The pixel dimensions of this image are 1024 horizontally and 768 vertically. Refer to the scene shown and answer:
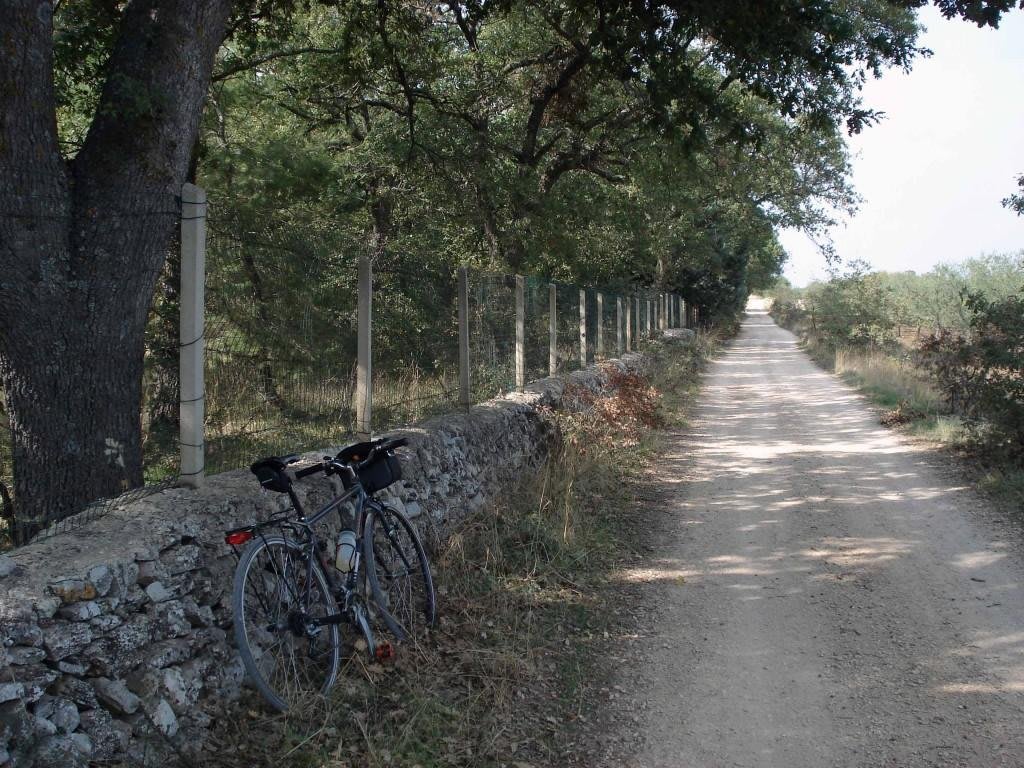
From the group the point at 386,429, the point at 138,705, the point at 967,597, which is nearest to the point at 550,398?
the point at 386,429

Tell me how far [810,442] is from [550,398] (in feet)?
13.8

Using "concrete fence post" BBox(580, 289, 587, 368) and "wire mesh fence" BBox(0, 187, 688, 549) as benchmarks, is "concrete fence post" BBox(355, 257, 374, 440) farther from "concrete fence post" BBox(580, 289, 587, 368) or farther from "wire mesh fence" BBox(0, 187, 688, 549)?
"concrete fence post" BBox(580, 289, 587, 368)

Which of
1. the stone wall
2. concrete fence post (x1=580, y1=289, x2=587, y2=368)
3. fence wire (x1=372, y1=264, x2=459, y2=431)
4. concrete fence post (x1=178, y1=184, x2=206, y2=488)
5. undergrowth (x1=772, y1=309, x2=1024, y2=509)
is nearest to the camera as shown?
the stone wall

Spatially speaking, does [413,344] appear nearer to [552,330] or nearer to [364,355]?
[364,355]

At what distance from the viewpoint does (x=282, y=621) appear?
13.1ft

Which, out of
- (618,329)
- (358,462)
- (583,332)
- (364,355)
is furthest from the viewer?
(618,329)

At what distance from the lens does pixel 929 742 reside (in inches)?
151

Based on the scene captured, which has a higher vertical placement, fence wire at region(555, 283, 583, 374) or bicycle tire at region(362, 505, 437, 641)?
fence wire at region(555, 283, 583, 374)

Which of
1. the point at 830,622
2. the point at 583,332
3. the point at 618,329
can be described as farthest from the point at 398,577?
the point at 618,329

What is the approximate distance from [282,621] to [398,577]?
1126 mm

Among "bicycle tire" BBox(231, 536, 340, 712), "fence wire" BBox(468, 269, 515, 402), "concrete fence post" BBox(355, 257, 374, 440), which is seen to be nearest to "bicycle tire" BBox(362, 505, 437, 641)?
"bicycle tire" BBox(231, 536, 340, 712)

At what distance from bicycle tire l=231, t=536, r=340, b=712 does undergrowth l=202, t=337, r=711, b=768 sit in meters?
0.12

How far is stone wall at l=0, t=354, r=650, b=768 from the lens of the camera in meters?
2.86

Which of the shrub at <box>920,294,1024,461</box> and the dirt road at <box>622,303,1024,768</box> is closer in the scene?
the dirt road at <box>622,303,1024,768</box>
